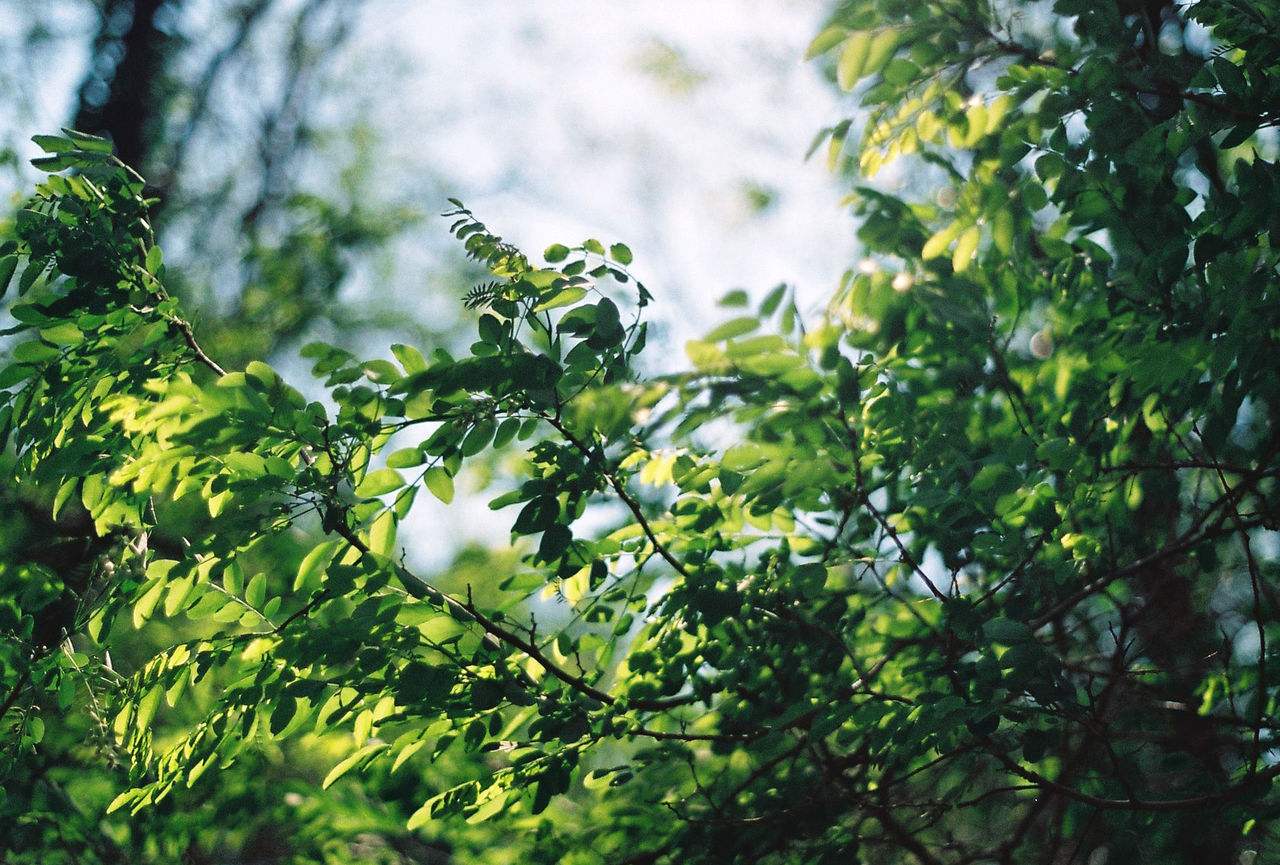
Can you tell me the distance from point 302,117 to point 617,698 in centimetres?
931

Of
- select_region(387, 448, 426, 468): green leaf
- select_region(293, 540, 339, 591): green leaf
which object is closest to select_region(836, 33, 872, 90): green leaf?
select_region(387, 448, 426, 468): green leaf

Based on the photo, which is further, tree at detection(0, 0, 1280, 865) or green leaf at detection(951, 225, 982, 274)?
green leaf at detection(951, 225, 982, 274)

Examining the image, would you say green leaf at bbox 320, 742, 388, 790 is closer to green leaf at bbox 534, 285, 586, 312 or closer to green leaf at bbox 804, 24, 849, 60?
green leaf at bbox 534, 285, 586, 312

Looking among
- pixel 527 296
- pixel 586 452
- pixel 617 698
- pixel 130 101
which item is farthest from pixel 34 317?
pixel 130 101

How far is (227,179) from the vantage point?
29.3 ft

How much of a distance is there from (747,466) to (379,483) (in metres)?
0.73

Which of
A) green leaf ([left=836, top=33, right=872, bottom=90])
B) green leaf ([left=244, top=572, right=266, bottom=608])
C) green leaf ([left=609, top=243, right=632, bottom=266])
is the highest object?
green leaf ([left=836, top=33, right=872, bottom=90])

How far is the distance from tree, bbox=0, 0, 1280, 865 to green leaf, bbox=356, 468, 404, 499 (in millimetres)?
13

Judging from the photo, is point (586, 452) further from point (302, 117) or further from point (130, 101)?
point (302, 117)

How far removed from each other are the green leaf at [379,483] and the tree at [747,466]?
0.04ft

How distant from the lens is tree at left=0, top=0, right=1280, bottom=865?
5.49 ft

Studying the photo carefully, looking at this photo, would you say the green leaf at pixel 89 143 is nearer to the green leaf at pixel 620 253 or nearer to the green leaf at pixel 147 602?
the green leaf at pixel 147 602

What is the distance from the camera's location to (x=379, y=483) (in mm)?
1849

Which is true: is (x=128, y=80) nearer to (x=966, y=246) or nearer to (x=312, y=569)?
(x=312, y=569)
